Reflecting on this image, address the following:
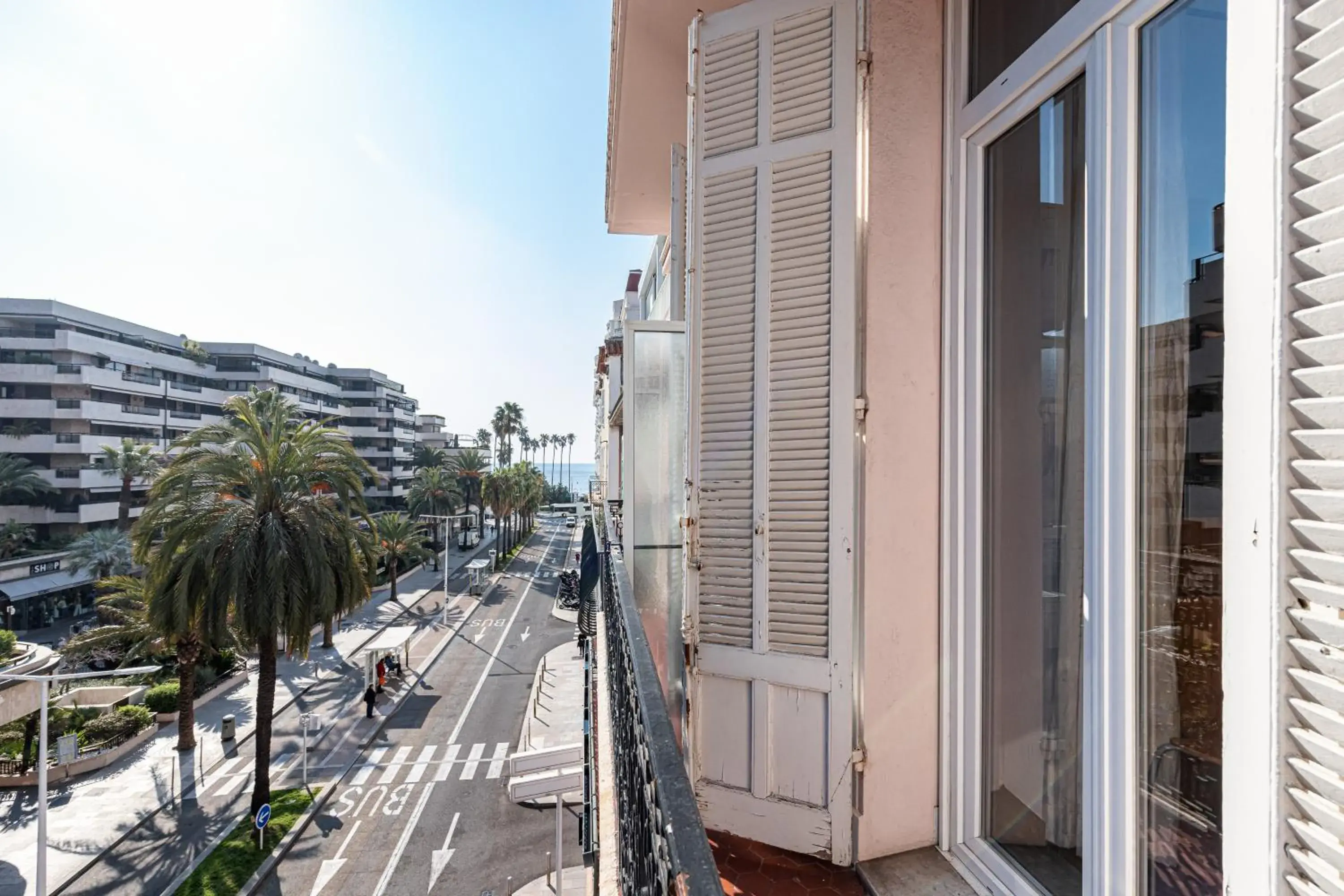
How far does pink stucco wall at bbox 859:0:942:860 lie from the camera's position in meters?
2.78

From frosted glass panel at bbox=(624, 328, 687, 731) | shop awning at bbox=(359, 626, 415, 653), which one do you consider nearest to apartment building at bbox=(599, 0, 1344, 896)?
frosted glass panel at bbox=(624, 328, 687, 731)

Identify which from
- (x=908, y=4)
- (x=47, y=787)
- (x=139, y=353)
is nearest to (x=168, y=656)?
(x=47, y=787)

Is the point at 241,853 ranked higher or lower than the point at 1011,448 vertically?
lower

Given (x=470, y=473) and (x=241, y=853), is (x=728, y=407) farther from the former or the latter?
(x=470, y=473)

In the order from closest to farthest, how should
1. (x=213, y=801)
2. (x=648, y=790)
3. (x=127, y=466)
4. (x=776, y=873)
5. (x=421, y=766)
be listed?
1. (x=648, y=790)
2. (x=776, y=873)
3. (x=213, y=801)
4. (x=421, y=766)
5. (x=127, y=466)

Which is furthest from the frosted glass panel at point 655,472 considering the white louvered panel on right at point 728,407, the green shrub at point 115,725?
the green shrub at point 115,725

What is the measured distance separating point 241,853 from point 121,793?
5118 mm

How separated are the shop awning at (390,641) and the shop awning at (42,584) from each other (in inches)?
747

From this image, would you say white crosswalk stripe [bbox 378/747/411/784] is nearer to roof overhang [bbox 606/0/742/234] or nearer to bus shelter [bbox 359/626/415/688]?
bus shelter [bbox 359/626/415/688]

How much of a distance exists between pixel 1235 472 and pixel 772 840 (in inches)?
97.8

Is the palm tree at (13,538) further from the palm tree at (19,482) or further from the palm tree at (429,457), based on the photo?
the palm tree at (429,457)

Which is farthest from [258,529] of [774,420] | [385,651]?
[774,420]

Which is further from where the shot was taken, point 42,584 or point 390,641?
point 42,584

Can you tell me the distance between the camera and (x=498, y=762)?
16484mm
